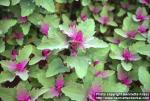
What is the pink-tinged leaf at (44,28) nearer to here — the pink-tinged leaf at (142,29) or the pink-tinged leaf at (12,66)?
the pink-tinged leaf at (12,66)

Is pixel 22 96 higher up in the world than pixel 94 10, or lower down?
lower down

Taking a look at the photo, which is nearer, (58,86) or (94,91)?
(94,91)

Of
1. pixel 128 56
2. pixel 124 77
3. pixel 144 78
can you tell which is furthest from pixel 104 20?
pixel 144 78

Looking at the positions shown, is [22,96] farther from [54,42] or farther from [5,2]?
[5,2]

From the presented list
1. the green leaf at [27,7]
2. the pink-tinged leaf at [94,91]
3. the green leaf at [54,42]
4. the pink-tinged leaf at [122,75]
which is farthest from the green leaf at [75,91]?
the green leaf at [27,7]

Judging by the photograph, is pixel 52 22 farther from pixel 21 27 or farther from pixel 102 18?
pixel 102 18

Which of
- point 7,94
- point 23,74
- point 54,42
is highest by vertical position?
point 54,42

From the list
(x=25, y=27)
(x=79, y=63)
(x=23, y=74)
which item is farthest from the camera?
(x=25, y=27)
